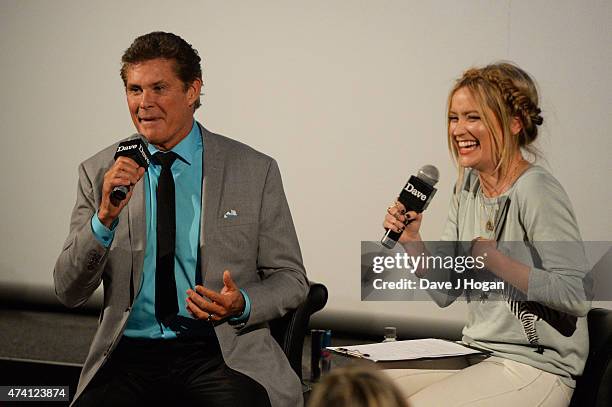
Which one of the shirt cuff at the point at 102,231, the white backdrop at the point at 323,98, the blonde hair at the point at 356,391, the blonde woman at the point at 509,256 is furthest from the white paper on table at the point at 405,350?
the white backdrop at the point at 323,98

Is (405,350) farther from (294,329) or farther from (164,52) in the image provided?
(164,52)

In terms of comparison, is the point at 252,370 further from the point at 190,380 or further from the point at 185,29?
the point at 185,29

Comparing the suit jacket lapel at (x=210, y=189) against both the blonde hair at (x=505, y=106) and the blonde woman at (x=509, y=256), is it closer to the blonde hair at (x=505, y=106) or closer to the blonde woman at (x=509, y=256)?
the blonde woman at (x=509, y=256)

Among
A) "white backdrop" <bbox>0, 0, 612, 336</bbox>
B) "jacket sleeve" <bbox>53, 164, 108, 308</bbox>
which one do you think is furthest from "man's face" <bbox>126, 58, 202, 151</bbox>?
"white backdrop" <bbox>0, 0, 612, 336</bbox>

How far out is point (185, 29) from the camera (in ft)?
13.5

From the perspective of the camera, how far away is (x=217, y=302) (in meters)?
2.29

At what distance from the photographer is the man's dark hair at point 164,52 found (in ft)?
8.51

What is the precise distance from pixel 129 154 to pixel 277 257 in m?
0.54

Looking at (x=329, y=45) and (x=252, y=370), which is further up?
(x=329, y=45)

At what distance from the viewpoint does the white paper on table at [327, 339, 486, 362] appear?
2.39 meters

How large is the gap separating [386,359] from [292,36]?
2.08m

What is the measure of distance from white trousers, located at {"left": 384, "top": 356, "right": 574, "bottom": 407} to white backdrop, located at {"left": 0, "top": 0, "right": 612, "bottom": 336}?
4.81 ft

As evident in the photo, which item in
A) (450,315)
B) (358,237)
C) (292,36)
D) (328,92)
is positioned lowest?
(450,315)

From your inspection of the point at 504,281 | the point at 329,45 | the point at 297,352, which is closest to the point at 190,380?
the point at 297,352
